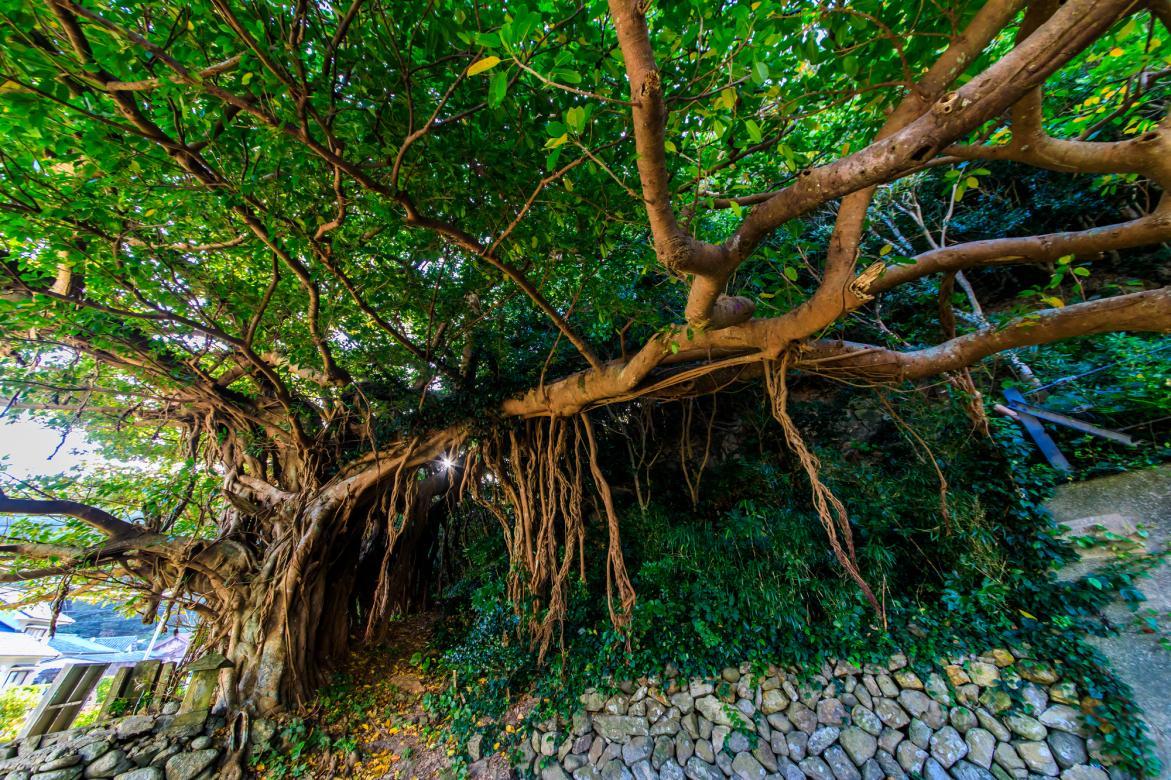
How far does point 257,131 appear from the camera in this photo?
1935mm

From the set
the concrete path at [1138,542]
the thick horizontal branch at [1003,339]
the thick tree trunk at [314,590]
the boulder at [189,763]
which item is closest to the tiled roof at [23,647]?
the thick tree trunk at [314,590]

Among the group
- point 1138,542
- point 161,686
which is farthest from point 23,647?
point 1138,542

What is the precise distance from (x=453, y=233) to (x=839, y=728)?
3692 mm

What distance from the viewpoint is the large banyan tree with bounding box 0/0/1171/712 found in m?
1.33

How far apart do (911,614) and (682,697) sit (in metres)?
1.64

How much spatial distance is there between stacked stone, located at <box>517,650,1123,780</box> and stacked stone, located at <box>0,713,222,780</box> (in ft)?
7.70

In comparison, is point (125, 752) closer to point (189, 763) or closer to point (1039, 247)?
point (189, 763)

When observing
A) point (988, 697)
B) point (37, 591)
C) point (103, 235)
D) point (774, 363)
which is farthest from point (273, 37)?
point (37, 591)

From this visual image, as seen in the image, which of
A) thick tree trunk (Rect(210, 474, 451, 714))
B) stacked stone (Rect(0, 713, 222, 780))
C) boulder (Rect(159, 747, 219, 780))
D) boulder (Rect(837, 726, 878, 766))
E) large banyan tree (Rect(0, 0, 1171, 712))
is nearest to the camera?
large banyan tree (Rect(0, 0, 1171, 712))

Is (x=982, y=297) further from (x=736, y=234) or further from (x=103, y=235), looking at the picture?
(x=103, y=235)

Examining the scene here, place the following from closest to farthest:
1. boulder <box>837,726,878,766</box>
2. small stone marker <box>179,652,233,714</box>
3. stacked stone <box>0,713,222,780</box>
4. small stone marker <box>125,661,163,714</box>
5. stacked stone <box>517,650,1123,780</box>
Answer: stacked stone <box>517,650,1123,780</box>, boulder <box>837,726,878,766</box>, stacked stone <box>0,713,222,780</box>, small stone marker <box>179,652,233,714</box>, small stone marker <box>125,661,163,714</box>

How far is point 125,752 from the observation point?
274 centimetres

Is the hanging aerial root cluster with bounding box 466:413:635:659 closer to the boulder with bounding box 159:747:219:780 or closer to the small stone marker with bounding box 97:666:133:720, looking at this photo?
the boulder with bounding box 159:747:219:780

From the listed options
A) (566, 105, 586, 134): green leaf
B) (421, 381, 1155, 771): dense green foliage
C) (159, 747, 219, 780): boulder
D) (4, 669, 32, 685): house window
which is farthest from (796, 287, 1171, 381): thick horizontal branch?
(4, 669, 32, 685): house window
